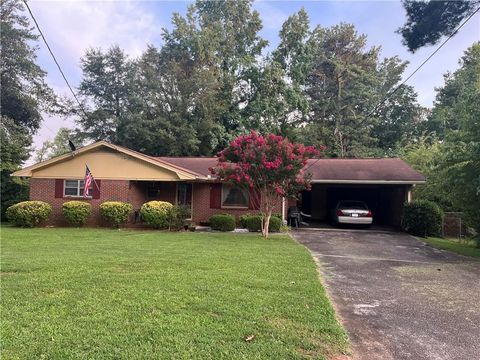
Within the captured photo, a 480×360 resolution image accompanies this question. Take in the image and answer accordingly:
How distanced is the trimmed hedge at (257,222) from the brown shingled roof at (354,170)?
2902mm

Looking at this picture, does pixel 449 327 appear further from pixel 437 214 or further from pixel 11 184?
pixel 11 184

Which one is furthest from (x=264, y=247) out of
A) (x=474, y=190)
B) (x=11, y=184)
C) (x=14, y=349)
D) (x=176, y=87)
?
(x=176, y=87)

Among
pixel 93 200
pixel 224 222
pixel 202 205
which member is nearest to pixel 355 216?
pixel 224 222

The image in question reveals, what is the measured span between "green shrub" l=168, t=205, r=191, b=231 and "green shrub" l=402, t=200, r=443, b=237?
9751 mm

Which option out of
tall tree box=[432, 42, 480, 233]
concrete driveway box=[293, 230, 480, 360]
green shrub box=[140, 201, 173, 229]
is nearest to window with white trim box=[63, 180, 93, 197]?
green shrub box=[140, 201, 173, 229]

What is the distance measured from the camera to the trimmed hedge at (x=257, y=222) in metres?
16.5

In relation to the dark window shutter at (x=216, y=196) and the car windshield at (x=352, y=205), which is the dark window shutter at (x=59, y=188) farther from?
the car windshield at (x=352, y=205)

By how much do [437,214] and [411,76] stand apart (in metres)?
6.95

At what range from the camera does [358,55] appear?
1538 inches

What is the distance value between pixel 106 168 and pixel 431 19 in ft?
46.5

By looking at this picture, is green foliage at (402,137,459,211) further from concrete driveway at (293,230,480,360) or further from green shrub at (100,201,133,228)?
green shrub at (100,201,133,228)

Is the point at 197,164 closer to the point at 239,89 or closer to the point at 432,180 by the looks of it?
the point at 432,180

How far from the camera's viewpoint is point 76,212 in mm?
16812

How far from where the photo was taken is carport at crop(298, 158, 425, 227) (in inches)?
707
